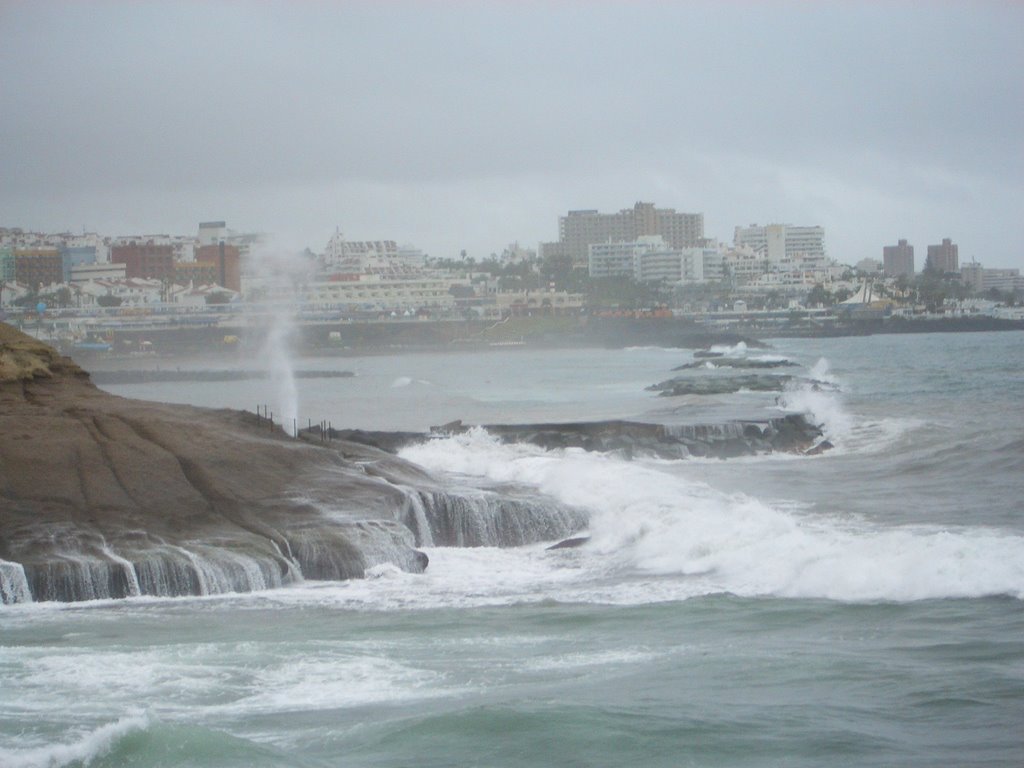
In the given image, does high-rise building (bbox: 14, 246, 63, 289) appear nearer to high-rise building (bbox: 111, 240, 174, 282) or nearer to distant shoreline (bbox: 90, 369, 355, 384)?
high-rise building (bbox: 111, 240, 174, 282)

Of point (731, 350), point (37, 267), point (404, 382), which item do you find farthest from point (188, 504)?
point (731, 350)

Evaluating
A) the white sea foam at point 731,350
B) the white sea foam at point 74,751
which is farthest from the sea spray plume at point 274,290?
the white sea foam at point 74,751

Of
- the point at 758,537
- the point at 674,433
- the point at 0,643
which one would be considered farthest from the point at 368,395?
the point at 0,643

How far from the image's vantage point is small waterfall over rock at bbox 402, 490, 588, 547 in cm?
2133

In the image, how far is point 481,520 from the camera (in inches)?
854

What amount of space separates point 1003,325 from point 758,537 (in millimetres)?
123906

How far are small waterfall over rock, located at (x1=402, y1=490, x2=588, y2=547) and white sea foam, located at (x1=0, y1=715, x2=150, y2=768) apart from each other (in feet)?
33.3

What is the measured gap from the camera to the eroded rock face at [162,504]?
1783 cm

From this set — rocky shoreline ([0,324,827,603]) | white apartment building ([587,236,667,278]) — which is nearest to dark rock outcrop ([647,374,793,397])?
rocky shoreline ([0,324,827,603])

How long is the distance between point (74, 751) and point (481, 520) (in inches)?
450

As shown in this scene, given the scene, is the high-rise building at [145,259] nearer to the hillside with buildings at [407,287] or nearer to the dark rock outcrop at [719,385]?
the hillside with buildings at [407,287]

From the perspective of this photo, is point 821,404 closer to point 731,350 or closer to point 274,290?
point 274,290

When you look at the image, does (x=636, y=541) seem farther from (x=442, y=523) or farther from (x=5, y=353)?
(x=5, y=353)

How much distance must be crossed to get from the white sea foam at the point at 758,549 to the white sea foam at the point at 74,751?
754 centimetres
